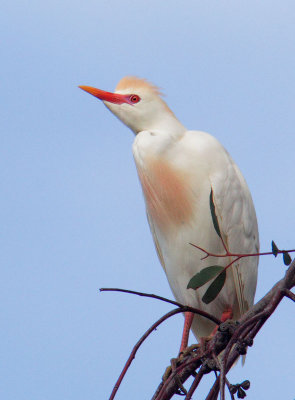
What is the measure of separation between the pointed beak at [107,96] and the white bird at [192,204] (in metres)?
0.07

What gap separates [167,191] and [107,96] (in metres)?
0.66

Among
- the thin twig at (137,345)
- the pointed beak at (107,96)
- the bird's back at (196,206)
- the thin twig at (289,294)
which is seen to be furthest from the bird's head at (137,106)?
the thin twig at (289,294)

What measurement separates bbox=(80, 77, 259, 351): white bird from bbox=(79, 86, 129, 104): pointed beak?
0.21 ft

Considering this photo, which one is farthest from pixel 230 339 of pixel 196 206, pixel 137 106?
pixel 137 106

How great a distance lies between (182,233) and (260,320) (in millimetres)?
1847

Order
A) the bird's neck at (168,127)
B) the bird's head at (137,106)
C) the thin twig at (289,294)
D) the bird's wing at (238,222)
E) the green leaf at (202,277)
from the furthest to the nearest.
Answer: the bird's head at (137,106) < the bird's neck at (168,127) < the bird's wing at (238,222) < the green leaf at (202,277) < the thin twig at (289,294)

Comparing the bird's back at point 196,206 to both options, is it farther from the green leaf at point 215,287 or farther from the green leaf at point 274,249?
the green leaf at point 274,249

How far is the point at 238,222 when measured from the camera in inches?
127

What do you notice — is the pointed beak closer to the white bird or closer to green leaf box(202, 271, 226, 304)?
the white bird

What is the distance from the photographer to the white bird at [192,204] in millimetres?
3189

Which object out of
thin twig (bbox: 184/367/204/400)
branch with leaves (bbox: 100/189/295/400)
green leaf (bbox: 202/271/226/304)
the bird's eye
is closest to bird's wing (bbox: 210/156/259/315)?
the bird's eye

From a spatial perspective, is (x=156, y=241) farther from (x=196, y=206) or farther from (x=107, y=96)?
(x=107, y=96)

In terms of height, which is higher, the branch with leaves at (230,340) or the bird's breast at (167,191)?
the bird's breast at (167,191)

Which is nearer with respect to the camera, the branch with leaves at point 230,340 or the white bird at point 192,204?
the branch with leaves at point 230,340
